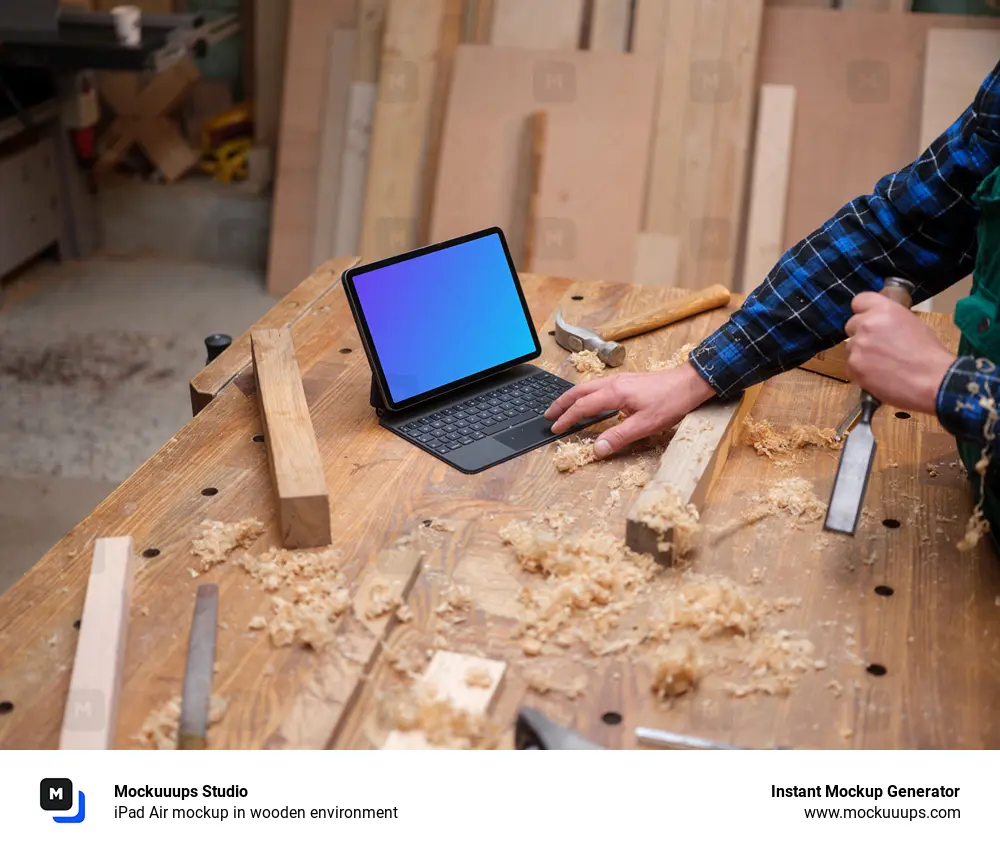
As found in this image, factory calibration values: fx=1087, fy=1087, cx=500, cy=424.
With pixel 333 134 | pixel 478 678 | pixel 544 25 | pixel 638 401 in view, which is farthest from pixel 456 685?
pixel 333 134

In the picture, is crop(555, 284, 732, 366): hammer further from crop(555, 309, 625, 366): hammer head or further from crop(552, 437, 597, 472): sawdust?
crop(552, 437, 597, 472): sawdust

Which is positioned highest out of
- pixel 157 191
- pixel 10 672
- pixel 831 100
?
pixel 831 100

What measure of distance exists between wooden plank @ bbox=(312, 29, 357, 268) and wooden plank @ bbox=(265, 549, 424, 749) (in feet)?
7.90

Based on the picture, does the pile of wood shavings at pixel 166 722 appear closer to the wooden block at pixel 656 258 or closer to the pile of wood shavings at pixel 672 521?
the pile of wood shavings at pixel 672 521

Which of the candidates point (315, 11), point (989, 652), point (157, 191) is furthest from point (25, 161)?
point (989, 652)

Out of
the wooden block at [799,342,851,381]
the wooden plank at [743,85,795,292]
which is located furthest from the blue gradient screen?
the wooden plank at [743,85,795,292]

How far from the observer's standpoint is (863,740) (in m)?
0.91

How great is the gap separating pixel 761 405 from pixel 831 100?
6.32 ft

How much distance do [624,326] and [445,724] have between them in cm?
90

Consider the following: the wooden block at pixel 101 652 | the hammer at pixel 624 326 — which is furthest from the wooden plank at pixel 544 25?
the wooden block at pixel 101 652

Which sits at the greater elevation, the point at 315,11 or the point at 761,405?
the point at 315,11

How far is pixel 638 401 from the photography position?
1346 millimetres
